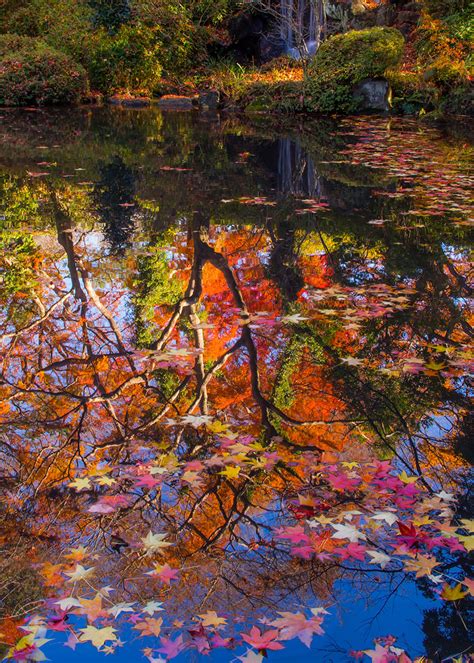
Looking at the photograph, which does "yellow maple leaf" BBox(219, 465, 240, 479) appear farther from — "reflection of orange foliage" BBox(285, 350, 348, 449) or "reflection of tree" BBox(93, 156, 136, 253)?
"reflection of tree" BBox(93, 156, 136, 253)

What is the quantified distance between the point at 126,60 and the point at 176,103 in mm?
2410

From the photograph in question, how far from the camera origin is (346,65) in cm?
1591

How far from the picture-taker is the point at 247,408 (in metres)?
3.59

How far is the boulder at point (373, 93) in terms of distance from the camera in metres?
16.0

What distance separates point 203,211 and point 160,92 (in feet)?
48.7

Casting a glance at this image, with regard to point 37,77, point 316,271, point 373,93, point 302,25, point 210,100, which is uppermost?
point 302,25

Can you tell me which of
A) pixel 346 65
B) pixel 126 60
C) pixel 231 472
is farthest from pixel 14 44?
pixel 231 472

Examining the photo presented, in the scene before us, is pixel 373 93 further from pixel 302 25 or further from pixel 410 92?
pixel 302 25

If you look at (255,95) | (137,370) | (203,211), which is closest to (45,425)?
(137,370)

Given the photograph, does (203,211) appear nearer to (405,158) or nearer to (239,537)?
(405,158)

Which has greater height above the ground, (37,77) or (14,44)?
(14,44)

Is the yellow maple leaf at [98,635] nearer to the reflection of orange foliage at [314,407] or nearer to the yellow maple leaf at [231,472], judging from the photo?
the yellow maple leaf at [231,472]

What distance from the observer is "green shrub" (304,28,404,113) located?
15.7 m

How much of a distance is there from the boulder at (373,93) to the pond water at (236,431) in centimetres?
936
